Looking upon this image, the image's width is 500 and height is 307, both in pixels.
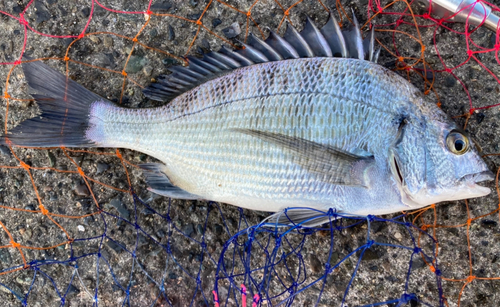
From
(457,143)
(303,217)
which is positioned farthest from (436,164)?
(303,217)

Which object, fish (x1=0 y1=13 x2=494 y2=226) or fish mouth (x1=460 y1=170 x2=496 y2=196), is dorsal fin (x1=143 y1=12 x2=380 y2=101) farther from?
fish mouth (x1=460 y1=170 x2=496 y2=196)

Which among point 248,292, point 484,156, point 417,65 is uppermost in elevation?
point 417,65

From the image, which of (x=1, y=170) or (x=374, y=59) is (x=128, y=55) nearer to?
(x=1, y=170)

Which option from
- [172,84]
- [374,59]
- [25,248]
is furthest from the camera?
[25,248]

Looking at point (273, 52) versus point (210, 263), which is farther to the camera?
point (210, 263)

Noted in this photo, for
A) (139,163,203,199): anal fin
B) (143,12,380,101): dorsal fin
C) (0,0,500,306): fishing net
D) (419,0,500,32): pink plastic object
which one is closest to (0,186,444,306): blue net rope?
(0,0,500,306): fishing net

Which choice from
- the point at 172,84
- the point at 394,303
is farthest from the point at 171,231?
the point at 394,303

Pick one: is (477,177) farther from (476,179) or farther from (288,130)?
(288,130)
